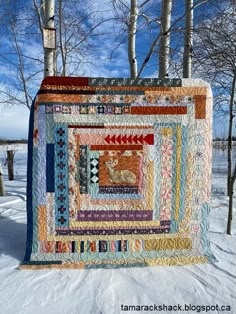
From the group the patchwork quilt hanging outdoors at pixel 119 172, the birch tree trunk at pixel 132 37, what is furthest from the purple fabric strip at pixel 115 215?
the birch tree trunk at pixel 132 37

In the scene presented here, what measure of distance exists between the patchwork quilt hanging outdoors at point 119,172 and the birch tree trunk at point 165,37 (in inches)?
46.8

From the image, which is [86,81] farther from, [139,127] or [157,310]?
[157,310]

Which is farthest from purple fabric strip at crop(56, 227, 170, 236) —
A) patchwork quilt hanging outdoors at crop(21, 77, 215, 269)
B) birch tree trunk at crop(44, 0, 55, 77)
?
birch tree trunk at crop(44, 0, 55, 77)

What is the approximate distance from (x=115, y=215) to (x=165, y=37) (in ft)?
7.72

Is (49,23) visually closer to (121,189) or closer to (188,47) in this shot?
(188,47)

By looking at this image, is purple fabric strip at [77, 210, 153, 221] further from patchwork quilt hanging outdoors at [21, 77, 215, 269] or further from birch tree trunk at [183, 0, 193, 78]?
birch tree trunk at [183, 0, 193, 78]

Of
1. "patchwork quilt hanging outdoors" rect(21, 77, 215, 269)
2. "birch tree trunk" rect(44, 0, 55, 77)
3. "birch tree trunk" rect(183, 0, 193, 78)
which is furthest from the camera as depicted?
"birch tree trunk" rect(183, 0, 193, 78)

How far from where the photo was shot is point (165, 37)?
9.50ft

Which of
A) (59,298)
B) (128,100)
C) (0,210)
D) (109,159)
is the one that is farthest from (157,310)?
(0,210)

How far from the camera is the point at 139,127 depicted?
186cm

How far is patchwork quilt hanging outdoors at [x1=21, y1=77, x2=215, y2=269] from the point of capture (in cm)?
182

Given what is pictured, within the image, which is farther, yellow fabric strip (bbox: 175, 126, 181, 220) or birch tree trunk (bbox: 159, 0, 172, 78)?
birch tree trunk (bbox: 159, 0, 172, 78)

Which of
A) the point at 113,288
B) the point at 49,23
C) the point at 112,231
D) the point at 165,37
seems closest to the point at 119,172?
the point at 112,231

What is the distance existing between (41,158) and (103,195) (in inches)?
23.3
